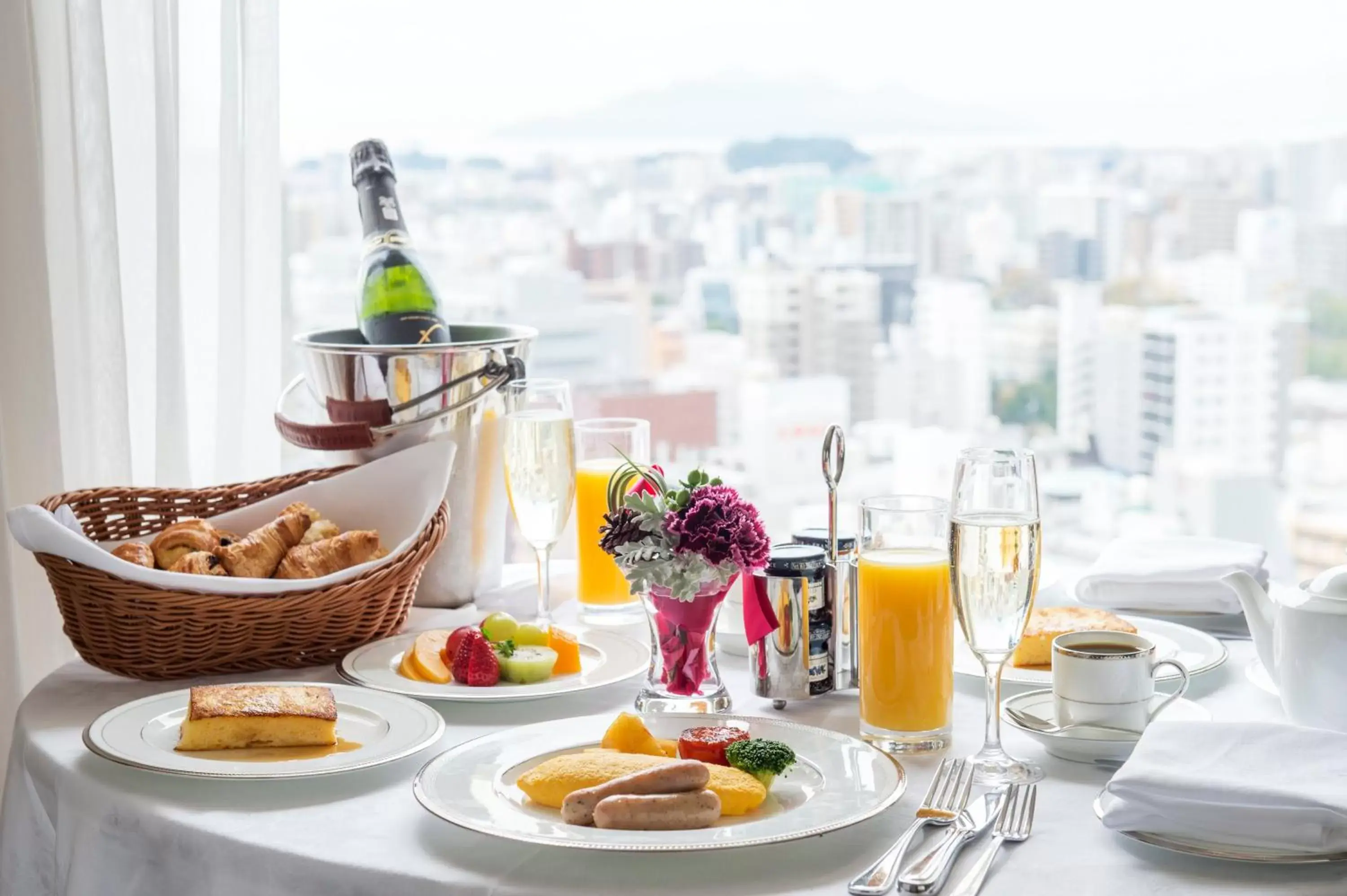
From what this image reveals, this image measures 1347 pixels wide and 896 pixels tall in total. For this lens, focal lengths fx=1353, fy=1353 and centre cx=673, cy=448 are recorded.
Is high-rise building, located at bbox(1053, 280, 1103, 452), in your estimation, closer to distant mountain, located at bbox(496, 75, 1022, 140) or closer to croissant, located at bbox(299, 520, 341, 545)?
distant mountain, located at bbox(496, 75, 1022, 140)

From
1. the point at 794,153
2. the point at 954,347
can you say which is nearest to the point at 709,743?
the point at 794,153

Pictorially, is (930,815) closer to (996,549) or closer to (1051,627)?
(996,549)

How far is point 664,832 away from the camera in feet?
3.03

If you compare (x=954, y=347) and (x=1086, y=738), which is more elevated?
(x=954, y=347)

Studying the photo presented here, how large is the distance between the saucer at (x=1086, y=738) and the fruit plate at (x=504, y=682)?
0.38 metres

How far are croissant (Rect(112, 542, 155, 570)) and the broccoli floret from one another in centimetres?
71

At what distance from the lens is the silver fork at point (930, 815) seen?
86cm

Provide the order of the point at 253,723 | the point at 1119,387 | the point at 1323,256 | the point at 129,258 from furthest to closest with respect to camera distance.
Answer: the point at 1119,387 → the point at 1323,256 → the point at 129,258 → the point at 253,723

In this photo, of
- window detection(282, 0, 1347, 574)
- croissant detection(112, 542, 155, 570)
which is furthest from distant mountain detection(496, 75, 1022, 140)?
croissant detection(112, 542, 155, 570)

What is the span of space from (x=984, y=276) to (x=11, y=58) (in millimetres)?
3594

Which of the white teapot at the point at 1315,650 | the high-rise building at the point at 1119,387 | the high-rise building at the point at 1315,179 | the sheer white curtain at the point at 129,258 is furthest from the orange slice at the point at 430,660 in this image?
the high-rise building at the point at 1315,179

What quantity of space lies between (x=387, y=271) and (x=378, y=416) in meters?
0.23

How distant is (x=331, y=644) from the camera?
4.74ft

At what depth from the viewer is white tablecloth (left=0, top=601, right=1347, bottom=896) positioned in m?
0.90
